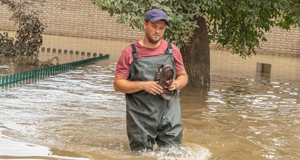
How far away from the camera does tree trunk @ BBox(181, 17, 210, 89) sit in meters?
12.8

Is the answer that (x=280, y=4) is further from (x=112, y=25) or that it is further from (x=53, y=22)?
(x=53, y=22)

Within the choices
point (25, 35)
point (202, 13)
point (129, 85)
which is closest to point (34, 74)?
point (202, 13)

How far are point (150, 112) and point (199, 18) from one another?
8.11 meters

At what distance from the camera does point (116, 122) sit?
7.75m

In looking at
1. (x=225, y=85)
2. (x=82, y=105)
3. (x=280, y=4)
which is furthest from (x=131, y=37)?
(x=82, y=105)

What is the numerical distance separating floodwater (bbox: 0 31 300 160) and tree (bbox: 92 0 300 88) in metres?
0.92

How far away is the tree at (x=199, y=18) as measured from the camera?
9.87 meters

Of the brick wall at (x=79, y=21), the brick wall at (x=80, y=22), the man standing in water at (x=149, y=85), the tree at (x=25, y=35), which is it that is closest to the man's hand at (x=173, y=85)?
the man standing in water at (x=149, y=85)

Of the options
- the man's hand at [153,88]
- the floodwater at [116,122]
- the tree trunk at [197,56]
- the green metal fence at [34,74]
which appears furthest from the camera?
the tree trunk at [197,56]

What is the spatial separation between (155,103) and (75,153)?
118 cm

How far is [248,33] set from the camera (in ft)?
43.9

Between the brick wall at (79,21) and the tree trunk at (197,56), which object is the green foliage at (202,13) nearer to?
the tree trunk at (197,56)

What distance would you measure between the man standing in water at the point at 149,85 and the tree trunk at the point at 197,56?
7731mm

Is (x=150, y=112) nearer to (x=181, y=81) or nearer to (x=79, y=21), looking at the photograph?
(x=181, y=81)
